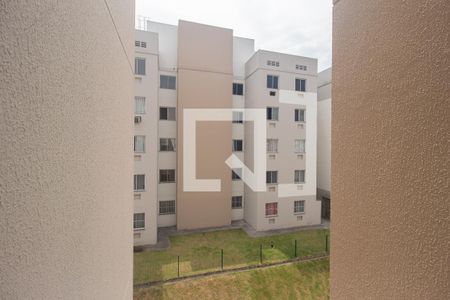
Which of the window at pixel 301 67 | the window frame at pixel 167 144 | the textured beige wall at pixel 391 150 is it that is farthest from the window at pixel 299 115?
the textured beige wall at pixel 391 150

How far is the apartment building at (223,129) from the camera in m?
14.2

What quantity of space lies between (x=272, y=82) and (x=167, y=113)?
6843 mm

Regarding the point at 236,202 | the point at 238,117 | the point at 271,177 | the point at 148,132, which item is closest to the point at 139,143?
the point at 148,132

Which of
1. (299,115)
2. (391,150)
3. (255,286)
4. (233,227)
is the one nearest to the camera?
(391,150)

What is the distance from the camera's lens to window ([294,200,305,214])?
1499cm

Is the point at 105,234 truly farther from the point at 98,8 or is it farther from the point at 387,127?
the point at 387,127

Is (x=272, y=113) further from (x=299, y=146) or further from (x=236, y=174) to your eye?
(x=236, y=174)

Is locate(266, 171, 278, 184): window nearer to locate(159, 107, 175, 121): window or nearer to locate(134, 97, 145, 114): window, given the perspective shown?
locate(159, 107, 175, 121): window

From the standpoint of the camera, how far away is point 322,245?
12.0m

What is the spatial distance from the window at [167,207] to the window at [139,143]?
3781 mm

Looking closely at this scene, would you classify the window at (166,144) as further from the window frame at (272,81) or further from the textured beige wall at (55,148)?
the textured beige wall at (55,148)

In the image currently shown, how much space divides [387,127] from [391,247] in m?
0.76

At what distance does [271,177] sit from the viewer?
47.9 ft

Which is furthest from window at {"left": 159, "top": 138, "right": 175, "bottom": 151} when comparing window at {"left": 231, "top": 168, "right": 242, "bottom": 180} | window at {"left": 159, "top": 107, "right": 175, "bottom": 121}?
window at {"left": 231, "top": 168, "right": 242, "bottom": 180}
